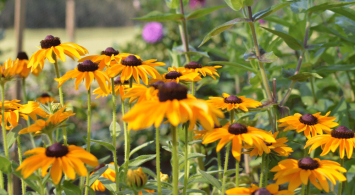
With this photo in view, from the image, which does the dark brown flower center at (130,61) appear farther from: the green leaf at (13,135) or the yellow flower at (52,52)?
the green leaf at (13,135)

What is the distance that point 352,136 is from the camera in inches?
29.5

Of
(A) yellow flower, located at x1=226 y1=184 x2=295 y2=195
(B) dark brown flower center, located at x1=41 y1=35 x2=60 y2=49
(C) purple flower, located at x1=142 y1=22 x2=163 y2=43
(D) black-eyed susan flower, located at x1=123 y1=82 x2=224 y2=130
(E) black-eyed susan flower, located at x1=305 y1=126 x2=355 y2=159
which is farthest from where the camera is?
(C) purple flower, located at x1=142 y1=22 x2=163 y2=43

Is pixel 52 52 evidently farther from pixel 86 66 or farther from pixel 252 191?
pixel 252 191

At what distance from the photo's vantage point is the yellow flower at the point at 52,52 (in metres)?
0.79

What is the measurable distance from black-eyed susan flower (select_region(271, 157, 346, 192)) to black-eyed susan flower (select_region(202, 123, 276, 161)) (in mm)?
60

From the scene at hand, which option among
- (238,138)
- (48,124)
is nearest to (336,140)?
(238,138)

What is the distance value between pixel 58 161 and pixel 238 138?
37 cm

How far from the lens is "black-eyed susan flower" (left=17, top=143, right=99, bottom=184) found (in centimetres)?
52

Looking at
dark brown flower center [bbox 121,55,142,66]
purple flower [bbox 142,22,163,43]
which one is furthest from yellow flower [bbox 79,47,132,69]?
purple flower [bbox 142,22,163,43]

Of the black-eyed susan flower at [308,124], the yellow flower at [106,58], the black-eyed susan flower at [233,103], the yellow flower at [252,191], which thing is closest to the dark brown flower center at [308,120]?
the black-eyed susan flower at [308,124]

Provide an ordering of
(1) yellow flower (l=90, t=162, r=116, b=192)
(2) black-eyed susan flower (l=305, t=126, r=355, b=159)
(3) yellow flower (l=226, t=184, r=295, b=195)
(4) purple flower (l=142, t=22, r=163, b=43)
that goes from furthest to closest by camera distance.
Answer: (4) purple flower (l=142, t=22, r=163, b=43)
(1) yellow flower (l=90, t=162, r=116, b=192)
(2) black-eyed susan flower (l=305, t=126, r=355, b=159)
(3) yellow flower (l=226, t=184, r=295, b=195)

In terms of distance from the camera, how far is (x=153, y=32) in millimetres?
2656

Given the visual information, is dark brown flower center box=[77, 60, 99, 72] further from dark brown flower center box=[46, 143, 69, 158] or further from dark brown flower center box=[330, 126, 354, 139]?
dark brown flower center box=[330, 126, 354, 139]

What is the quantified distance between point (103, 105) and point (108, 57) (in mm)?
2039
